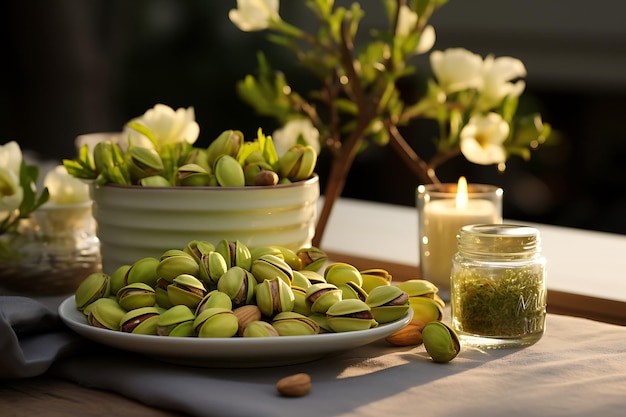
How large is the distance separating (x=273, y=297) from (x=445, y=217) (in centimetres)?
38

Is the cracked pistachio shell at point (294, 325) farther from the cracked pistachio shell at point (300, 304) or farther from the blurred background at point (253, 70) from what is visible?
the blurred background at point (253, 70)

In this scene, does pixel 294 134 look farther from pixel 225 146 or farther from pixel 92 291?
pixel 92 291

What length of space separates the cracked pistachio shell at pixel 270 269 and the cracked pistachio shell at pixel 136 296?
0.30 feet

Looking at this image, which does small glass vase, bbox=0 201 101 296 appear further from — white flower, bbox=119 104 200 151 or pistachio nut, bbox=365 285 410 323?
pistachio nut, bbox=365 285 410 323

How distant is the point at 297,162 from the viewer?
1.06m

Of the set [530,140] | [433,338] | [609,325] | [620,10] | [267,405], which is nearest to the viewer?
[267,405]

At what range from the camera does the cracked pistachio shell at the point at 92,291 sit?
90cm

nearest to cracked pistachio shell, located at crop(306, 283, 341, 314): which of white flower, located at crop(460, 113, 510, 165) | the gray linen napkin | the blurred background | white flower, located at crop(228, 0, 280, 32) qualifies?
the gray linen napkin

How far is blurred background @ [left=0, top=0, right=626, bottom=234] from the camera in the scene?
4145 mm

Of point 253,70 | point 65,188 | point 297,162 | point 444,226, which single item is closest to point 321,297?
point 297,162

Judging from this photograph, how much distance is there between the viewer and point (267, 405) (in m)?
0.74

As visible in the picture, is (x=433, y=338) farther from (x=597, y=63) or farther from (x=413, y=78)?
(x=413, y=78)

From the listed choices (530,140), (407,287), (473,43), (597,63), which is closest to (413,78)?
(473,43)

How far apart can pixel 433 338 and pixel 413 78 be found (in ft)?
15.8
